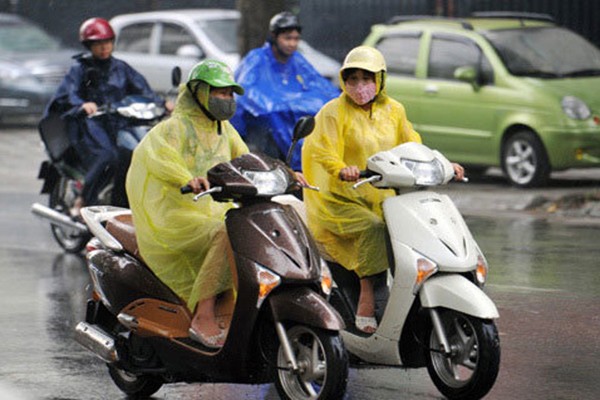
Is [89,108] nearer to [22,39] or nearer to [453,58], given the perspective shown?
[453,58]

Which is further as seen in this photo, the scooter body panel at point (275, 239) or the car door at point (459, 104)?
the car door at point (459, 104)

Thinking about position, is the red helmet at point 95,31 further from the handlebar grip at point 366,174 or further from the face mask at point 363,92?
the handlebar grip at point 366,174

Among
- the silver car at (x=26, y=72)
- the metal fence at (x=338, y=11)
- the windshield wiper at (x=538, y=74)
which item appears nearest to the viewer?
the windshield wiper at (x=538, y=74)

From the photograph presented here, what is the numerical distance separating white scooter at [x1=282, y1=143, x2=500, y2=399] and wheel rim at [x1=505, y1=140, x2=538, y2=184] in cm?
885

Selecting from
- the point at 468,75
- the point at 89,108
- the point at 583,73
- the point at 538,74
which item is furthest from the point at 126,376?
the point at 583,73

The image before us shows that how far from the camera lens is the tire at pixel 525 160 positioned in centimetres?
1653

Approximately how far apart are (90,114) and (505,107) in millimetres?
5737

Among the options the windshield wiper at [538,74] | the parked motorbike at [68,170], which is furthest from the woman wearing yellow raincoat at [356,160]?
the windshield wiper at [538,74]

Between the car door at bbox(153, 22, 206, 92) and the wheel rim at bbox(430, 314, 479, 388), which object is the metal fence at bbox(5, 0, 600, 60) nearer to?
the car door at bbox(153, 22, 206, 92)

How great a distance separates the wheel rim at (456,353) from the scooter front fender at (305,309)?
0.71m

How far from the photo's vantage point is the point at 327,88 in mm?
11750

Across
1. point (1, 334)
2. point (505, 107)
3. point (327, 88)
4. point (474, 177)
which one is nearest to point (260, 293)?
point (1, 334)

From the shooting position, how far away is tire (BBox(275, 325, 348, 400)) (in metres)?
6.96

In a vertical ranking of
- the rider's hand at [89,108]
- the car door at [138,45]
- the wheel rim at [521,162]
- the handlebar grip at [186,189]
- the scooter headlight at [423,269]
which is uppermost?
the handlebar grip at [186,189]
